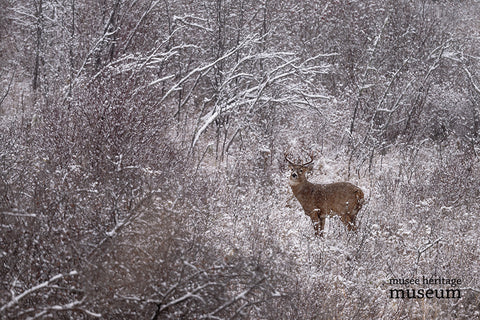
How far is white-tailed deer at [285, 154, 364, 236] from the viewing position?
6.75 meters

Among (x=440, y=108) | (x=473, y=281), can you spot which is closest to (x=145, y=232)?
(x=473, y=281)

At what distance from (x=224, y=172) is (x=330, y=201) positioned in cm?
230

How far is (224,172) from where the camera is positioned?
859 centimetres

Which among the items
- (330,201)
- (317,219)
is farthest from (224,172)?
(330,201)

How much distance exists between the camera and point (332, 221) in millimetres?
7211

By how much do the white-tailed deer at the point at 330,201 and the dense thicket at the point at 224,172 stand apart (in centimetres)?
22

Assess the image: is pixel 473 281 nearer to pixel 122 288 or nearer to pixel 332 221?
pixel 332 221

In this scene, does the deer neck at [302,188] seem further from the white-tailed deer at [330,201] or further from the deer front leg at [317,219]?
the deer front leg at [317,219]

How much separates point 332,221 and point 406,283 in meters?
1.82

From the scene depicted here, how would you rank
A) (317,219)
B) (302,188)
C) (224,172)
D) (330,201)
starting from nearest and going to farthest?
(330,201) < (317,219) < (302,188) < (224,172)

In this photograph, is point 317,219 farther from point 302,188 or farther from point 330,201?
point 302,188

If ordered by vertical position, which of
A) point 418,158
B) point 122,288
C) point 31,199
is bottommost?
point 418,158

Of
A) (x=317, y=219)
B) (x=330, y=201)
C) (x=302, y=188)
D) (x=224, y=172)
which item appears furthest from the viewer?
(x=224, y=172)

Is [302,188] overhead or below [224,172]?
overhead
